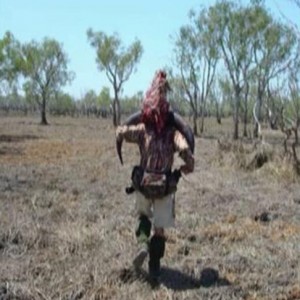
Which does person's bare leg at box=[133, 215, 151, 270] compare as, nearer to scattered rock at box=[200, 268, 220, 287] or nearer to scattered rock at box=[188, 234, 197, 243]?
scattered rock at box=[200, 268, 220, 287]

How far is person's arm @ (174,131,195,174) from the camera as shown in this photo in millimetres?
4887

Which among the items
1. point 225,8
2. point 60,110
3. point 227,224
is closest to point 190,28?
point 225,8

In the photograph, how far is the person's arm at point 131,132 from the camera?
5027 mm

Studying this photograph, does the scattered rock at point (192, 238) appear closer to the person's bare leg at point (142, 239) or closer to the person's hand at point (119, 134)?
the person's bare leg at point (142, 239)

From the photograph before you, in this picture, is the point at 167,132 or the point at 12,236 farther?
the point at 12,236

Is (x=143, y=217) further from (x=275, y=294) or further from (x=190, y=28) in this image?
(x=190, y=28)

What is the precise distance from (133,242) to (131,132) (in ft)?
5.27

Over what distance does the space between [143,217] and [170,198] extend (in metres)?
0.28

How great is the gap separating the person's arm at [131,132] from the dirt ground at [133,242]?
1108 millimetres

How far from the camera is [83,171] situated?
13.9 metres

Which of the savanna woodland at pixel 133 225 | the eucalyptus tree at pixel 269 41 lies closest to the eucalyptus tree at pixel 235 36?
the eucalyptus tree at pixel 269 41

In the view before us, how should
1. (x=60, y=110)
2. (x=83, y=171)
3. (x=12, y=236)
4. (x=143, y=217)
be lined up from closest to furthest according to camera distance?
(x=143, y=217) < (x=12, y=236) < (x=83, y=171) < (x=60, y=110)

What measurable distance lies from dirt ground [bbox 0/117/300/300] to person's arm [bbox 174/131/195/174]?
3.12 ft

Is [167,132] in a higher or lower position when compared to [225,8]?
lower
